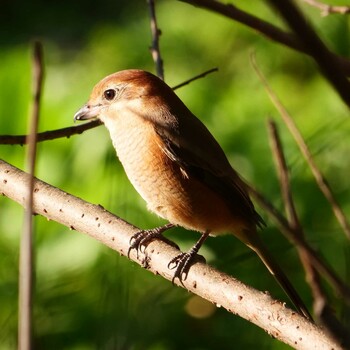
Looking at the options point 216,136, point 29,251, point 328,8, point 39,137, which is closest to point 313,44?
point 29,251

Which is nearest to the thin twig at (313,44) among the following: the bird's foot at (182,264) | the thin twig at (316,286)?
the thin twig at (316,286)

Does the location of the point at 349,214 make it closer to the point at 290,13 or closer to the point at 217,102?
the point at 217,102

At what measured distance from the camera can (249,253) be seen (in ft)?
5.16

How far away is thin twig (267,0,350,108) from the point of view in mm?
749

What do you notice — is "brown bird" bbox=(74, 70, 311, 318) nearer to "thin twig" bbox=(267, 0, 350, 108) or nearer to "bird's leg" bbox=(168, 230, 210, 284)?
"bird's leg" bbox=(168, 230, 210, 284)

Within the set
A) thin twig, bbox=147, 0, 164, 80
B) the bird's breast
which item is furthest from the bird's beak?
thin twig, bbox=147, 0, 164, 80

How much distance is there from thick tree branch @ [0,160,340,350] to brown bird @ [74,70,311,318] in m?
0.42

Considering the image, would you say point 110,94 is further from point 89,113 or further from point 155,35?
point 155,35

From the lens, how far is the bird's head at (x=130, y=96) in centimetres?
311

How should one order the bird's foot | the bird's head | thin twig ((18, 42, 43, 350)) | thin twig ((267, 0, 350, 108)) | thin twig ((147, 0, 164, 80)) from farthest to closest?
the bird's head, thin twig ((147, 0, 164, 80)), the bird's foot, thin twig ((18, 42, 43, 350)), thin twig ((267, 0, 350, 108))

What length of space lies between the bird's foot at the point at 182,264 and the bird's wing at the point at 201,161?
1.81 feet

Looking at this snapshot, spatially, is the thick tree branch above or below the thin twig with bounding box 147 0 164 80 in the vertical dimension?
below

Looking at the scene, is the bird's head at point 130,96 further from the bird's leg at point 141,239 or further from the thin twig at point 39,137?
the thin twig at point 39,137

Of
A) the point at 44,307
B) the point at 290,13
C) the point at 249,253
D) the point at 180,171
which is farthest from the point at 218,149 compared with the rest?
the point at 290,13
